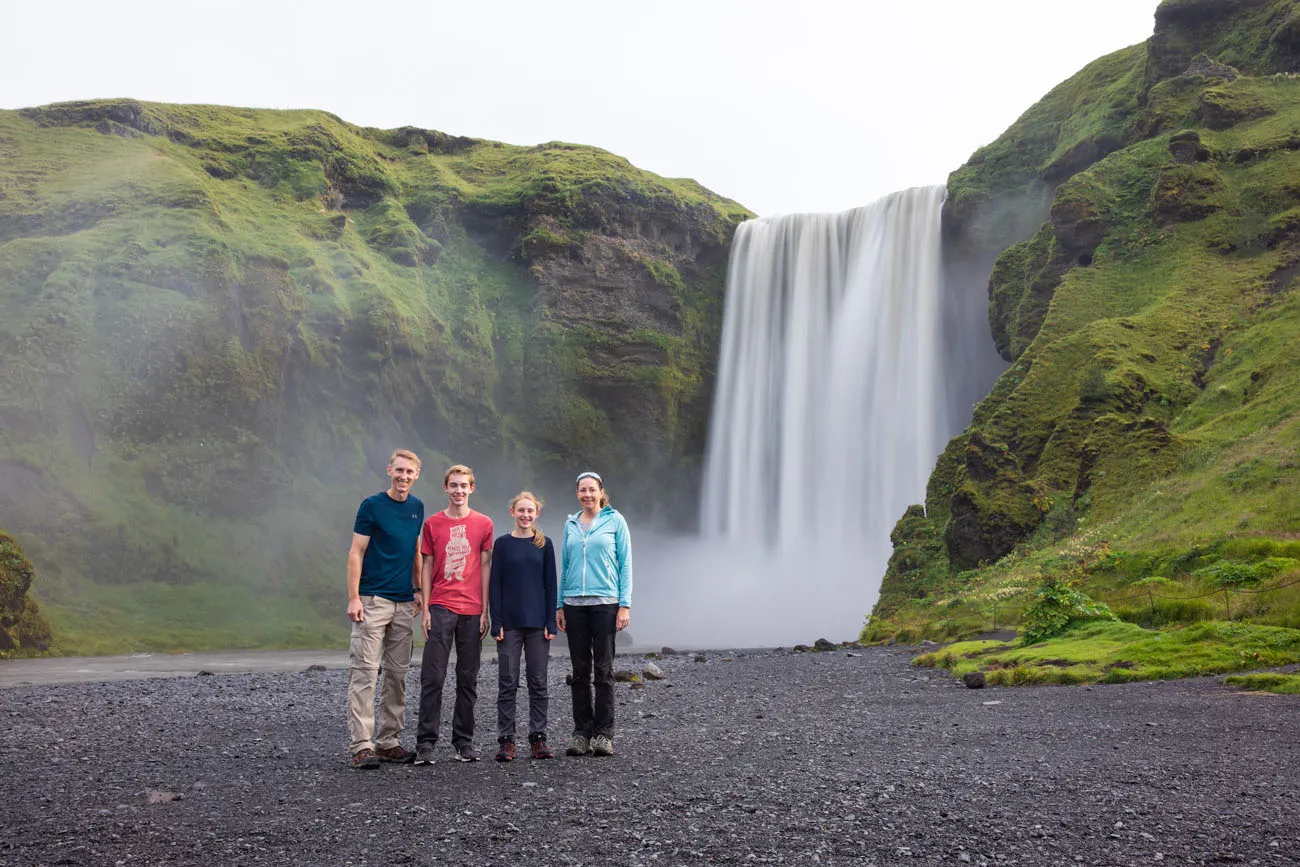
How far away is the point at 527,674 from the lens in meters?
9.16

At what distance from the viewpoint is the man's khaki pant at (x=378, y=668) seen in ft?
29.0

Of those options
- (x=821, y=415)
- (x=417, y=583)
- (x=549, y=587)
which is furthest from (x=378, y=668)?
(x=821, y=415)

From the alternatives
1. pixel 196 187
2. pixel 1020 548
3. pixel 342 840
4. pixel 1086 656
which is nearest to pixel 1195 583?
pixel 1086 656

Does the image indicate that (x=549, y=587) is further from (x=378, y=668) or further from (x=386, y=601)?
(x=378, y=668)

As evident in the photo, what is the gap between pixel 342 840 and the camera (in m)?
6.25

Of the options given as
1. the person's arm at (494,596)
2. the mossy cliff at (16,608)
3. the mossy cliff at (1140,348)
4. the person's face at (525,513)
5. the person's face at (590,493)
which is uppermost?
the mossy cliff at (1140,348)

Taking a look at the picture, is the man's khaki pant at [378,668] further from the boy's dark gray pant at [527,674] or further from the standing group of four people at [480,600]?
Answer: the boy's dark gray pant at [527,674]

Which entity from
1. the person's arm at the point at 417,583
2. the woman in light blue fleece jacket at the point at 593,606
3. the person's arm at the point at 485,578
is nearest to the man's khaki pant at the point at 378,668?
the person's arm at the point at 417,583

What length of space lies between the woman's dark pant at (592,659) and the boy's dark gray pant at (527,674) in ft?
0.99

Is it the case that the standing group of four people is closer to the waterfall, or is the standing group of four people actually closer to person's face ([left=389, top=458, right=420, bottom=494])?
person's face ([left=389, top=458, right=420, bottom=494])

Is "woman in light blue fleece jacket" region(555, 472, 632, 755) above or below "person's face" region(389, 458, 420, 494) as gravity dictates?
below

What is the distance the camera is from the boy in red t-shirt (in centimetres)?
924

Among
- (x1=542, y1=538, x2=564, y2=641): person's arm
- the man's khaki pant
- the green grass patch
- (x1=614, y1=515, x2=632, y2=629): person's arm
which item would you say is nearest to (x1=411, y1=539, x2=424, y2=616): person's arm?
the man's khaki pant

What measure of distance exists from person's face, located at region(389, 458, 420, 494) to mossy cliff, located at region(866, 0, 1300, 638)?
14551 millimetres
